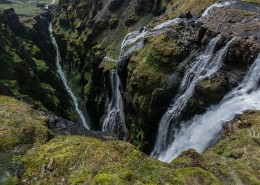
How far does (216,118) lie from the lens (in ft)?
116

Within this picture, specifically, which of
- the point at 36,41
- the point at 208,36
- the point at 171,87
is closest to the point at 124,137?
the point at 171,87

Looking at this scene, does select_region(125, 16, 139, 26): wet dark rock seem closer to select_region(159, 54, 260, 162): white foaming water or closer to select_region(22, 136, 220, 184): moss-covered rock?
select_region(159, 54, 260, 162): white foaming water

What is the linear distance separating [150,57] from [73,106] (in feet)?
138

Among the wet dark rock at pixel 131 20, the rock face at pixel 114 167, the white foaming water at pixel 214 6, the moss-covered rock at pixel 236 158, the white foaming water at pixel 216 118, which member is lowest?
the white foaming water at pixel 216 118

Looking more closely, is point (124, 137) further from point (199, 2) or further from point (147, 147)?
point (199, 2)

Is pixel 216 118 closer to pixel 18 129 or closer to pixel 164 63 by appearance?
pixel 164 63

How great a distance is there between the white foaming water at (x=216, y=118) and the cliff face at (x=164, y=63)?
4.89 ft

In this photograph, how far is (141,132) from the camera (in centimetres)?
5144

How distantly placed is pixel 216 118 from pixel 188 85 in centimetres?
980

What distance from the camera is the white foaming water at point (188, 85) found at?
41.9 metres

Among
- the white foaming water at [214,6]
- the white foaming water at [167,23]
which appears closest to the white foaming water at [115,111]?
the white foaming water at [167,23]

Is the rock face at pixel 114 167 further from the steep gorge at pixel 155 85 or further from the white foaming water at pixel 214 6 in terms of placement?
the white foaming water at pixel 214 6

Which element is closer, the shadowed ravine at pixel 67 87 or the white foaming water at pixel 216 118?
the white foaming water at pixel 216 118

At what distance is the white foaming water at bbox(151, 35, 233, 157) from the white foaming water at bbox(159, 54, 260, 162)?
101 inches
